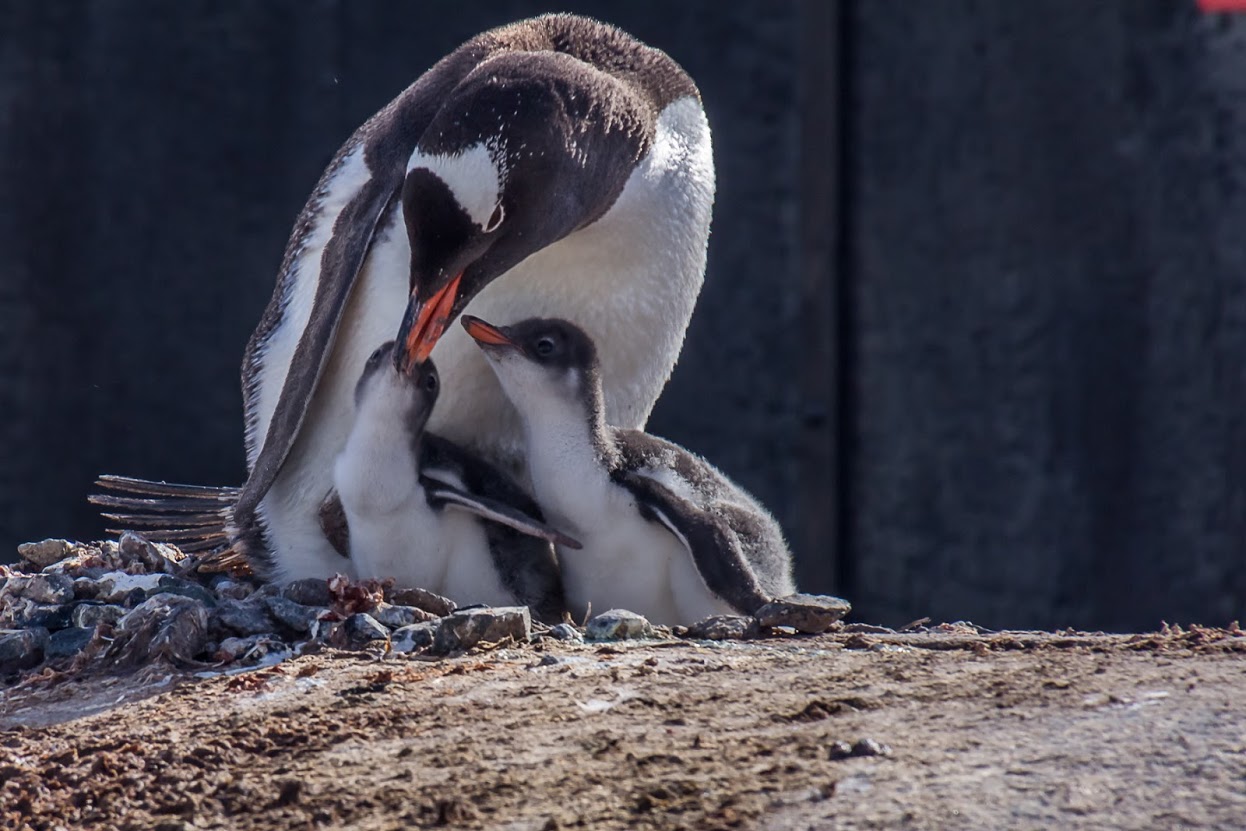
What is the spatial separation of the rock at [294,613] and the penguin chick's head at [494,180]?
0.57 m

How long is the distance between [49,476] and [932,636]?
16.8ft

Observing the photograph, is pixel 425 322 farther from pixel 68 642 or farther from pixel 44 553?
pixel 44 553

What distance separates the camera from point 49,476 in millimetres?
7566

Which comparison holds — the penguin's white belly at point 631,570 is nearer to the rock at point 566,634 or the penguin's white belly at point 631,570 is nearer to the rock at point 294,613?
the rock at point 566,634

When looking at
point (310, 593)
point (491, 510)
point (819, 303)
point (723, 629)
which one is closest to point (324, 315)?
point (491, 510)

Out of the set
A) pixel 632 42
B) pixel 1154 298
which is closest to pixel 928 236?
pixel 1154 298

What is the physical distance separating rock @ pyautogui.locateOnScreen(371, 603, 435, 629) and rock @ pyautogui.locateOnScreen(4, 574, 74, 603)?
0.76 meters

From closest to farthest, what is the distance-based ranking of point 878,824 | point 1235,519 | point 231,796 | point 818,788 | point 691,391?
1. point 878,824
2. point 818,788
3. point 231,796
4. point 1235,519
5. point 691,391

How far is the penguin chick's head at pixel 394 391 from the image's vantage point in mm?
3891

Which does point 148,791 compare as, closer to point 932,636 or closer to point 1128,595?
point 932,636

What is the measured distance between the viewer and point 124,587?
3.91 metres

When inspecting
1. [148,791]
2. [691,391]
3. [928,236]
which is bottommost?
[148,791]

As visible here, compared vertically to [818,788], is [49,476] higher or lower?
higher

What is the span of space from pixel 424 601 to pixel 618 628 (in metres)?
0.41
